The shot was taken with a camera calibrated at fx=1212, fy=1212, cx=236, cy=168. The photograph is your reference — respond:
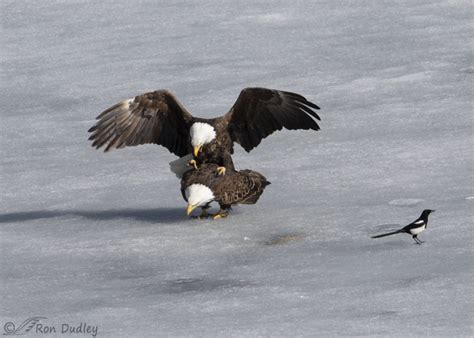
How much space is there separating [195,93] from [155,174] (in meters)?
2.01

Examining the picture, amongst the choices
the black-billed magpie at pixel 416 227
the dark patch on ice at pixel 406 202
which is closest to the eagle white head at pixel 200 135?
the dark patch on ice at pixel 406 202

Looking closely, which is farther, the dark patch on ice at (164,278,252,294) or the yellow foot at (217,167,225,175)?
the yellow foot at (217,167,225,175)

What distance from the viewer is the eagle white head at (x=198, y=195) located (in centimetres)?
700

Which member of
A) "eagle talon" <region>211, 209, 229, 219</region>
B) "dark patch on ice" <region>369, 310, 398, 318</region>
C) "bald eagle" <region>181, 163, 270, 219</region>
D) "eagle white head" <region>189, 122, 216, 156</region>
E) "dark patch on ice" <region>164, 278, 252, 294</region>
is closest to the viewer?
"dark patch on ice" <region>369, 310, 398, 318</region>

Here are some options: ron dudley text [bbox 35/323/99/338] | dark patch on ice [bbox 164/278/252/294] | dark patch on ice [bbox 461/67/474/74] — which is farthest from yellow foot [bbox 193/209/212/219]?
dark patch on ice [bbox 461/67/474/74]

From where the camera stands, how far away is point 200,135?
732 cm

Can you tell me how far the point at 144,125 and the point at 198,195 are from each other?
0.96 m

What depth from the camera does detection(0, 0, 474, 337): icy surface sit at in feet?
17.9

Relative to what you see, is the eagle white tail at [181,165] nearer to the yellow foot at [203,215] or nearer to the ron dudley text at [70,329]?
the yellow foot at [203,215]

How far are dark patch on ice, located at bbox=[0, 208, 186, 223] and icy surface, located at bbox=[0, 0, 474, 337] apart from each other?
0.02 metres

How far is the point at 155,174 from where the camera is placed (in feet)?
27.2

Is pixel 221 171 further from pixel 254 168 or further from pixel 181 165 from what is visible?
pixel 254 168

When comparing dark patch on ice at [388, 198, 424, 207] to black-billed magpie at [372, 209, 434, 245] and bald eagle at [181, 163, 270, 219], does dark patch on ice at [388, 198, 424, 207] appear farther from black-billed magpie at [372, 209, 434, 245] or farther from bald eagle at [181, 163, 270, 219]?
bald eagle at [181, 163, 270, 219]

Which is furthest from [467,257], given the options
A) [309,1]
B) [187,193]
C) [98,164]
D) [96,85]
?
[309,1]
